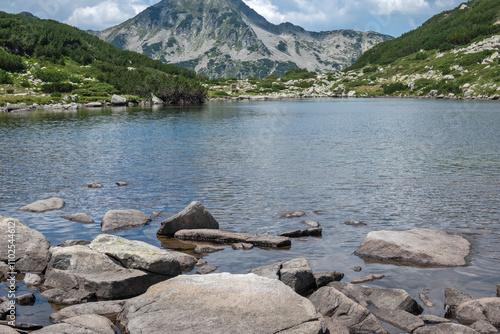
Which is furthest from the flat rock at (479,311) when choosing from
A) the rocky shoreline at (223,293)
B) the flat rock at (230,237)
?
the flat rock at (230,237)

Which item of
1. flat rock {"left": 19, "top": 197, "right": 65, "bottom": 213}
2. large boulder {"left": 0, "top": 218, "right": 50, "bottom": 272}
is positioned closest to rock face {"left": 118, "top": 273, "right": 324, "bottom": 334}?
large boulder {"left": 0, "top": 218, "right": 50, "bottom": 272}

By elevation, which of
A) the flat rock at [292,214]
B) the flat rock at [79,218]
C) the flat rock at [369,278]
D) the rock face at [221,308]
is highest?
the rock face at [221,308]

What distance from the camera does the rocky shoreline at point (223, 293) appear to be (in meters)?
10.2

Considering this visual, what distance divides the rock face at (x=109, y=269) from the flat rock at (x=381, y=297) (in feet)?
19.3

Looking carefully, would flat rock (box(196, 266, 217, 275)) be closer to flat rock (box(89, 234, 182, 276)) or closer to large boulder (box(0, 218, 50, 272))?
flat rock (box(89, 234, 182, 276))

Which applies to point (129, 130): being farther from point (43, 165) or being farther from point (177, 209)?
point (177, 209)

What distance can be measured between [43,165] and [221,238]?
25.6 m

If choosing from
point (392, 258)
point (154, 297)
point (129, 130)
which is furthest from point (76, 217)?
point (129, 130)

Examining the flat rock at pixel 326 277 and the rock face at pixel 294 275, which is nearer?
the rock face at pixel 294 275

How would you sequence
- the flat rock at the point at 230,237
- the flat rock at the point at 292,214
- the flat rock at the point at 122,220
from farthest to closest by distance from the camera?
the flat rock at the point at 292,214 < the flat rock at the point at 122,220 < the flat rock at the point at 230,237

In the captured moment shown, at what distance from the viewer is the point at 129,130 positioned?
68.6m

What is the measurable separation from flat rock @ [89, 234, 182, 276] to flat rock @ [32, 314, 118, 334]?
3054 mm

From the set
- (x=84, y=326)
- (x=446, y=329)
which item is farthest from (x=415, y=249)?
(x=84, y=326)

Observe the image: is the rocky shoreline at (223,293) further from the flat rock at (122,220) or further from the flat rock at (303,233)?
the flat rock at (122,220)
